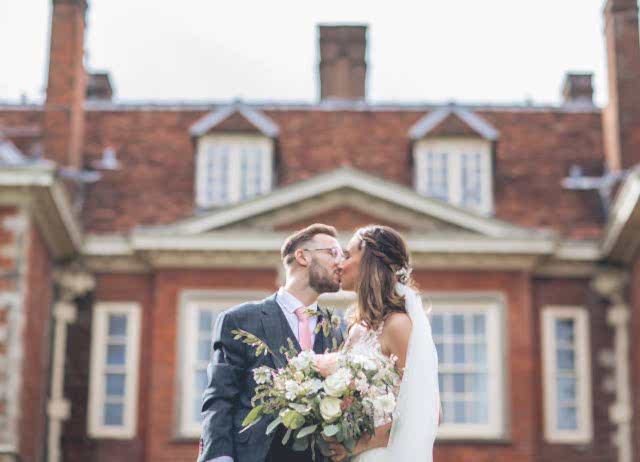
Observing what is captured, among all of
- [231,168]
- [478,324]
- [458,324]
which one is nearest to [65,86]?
[231,168]

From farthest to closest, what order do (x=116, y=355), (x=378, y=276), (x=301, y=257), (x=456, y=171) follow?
(x=456, y=171), (x=116, y=355), (x=301, y=257), (x=378, y=276)

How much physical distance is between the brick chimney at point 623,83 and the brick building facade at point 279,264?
32 millimetres

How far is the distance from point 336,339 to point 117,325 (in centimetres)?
1267

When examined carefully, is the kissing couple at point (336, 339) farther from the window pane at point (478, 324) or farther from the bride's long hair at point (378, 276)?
the window pane at point (478, 324)

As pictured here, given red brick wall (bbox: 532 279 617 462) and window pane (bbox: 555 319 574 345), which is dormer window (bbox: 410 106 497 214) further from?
window pane (bbox: 555 319 574 345)

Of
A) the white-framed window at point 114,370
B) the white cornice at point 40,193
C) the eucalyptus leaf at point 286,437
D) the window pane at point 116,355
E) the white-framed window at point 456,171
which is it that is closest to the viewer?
the eucalyptus leaf at point 286,437

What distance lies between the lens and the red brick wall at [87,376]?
2033 centimetres

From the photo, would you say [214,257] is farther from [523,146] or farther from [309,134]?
[523,146]

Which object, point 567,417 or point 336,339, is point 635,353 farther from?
point 336,339

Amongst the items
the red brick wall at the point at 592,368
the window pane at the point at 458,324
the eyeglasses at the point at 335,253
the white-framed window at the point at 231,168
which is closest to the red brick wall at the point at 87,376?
the white-framed window at the point at 231,168

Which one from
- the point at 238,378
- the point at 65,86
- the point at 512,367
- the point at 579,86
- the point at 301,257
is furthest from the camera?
the point at 579,86

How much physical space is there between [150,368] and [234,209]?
7.96 ft

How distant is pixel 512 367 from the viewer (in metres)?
20.0

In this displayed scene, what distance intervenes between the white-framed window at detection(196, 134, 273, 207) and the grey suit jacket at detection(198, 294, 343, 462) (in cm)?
1351
